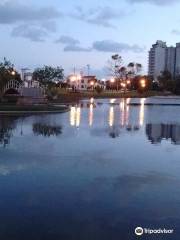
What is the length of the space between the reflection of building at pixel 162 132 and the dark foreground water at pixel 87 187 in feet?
1.24

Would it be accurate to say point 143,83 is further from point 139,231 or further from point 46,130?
point 139,231

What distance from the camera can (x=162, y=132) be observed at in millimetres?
A: 25469

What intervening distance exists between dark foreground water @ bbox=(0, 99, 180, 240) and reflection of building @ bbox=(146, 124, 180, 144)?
0.38 meters

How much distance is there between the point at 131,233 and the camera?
8508mm

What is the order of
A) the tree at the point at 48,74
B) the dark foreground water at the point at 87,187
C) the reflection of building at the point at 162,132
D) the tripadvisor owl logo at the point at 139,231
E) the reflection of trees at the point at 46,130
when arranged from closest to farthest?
1. the tripadvisor owl logo at the point at 139,231
2. the dark foreground water at the point at 87,187
3. the reflection of building at the point at 162,132
4. the reflection of trees at the point at 46,130
5. the tree at the point at 48,74

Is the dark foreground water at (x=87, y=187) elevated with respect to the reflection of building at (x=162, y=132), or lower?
lower

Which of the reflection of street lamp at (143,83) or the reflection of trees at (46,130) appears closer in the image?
the reflection of trees at (46,130)

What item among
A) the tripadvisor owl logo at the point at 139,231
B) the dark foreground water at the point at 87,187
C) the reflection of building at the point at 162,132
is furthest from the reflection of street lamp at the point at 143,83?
the tripadvisor owl logo at the point at 139,231

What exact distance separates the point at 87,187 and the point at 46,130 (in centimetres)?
1361

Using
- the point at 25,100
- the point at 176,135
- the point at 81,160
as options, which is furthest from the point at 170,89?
the point at 81,160

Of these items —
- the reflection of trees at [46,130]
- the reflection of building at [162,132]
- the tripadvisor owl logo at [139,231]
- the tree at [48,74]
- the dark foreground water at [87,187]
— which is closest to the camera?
the tripadvisor owl logo at [139,231]

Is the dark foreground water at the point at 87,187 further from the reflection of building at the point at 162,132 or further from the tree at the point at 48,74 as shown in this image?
the tree at the point at 48,74

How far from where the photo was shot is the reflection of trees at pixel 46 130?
2395 centimetres
